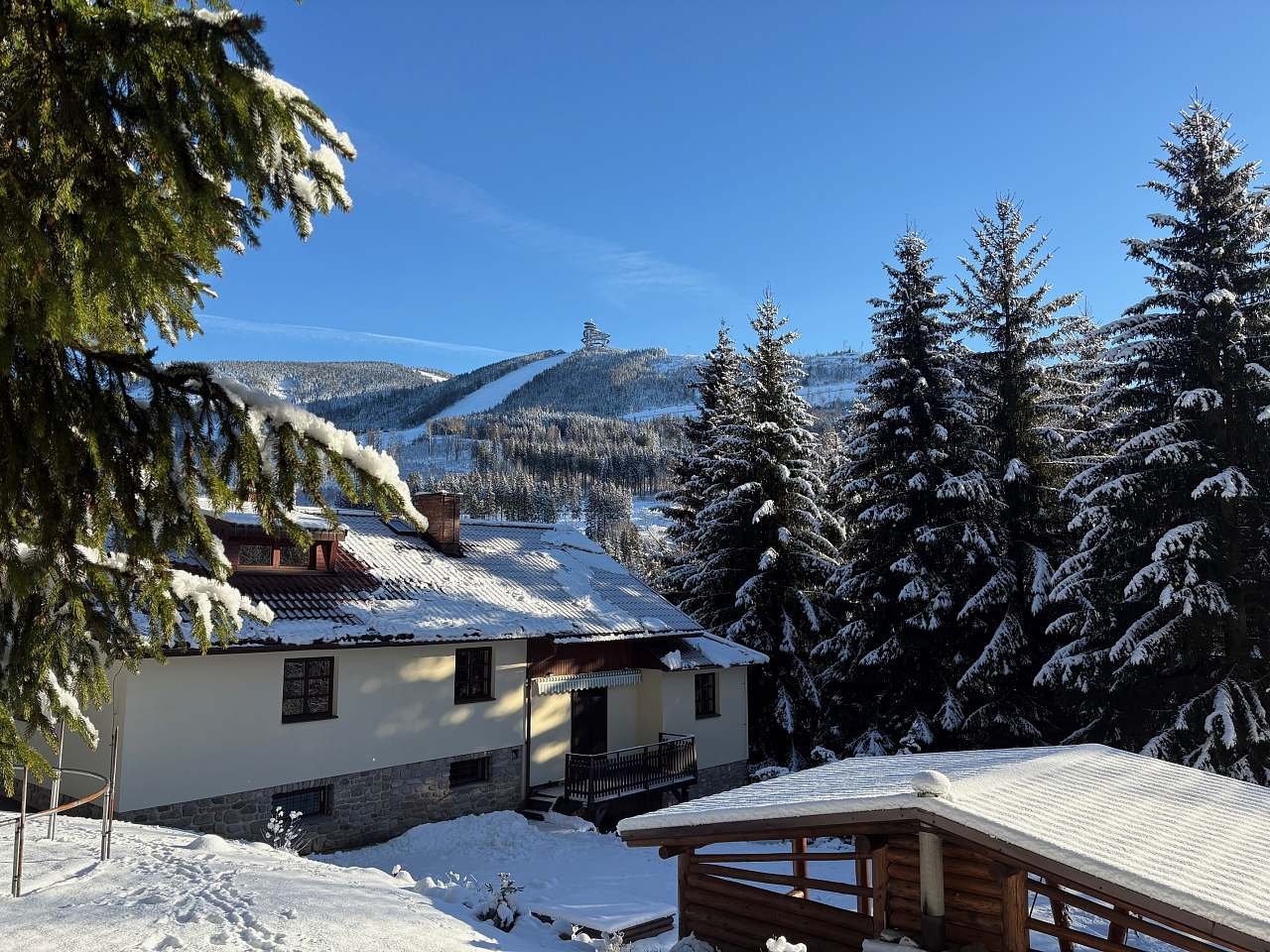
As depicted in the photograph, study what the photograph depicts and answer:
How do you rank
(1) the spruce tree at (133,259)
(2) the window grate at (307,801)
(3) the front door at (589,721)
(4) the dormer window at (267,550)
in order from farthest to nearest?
(3) the front door at (589,721) → (4) the dormer window at (267,550) → (2) the window grate at (307,801) → (1) the spruce tree at (133,259)

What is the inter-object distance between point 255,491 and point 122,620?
239 centimetres

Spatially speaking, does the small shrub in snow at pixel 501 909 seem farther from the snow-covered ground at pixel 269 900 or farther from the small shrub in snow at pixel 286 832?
the small shrub in snow at pixel 286 832

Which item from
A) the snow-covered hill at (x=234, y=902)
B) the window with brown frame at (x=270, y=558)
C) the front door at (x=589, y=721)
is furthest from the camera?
the front door at (x=589, y=721)

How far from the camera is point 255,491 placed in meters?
3.62

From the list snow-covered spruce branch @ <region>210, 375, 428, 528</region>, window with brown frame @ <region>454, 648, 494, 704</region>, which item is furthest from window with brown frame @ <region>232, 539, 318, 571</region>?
snow-covered spruce branch @ <region>210, 375, 428, 528</region>

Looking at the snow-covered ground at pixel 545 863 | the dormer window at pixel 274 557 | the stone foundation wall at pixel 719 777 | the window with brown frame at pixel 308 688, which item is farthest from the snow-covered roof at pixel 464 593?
the snow-covered ground at pixel 545 863

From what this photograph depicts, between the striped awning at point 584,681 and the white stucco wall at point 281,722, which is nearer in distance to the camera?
the white stucco wall at point 281,722

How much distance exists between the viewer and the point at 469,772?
19.4 metres

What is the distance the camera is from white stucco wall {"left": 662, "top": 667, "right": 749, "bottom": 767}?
2305cm

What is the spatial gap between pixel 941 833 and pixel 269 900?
6.87 metres

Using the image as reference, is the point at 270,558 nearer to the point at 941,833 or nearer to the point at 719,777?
the point at 719,777

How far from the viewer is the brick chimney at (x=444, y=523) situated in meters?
22.5

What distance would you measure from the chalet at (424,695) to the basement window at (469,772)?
5 centimetres

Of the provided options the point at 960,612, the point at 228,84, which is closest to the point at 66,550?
the point at 228,84
